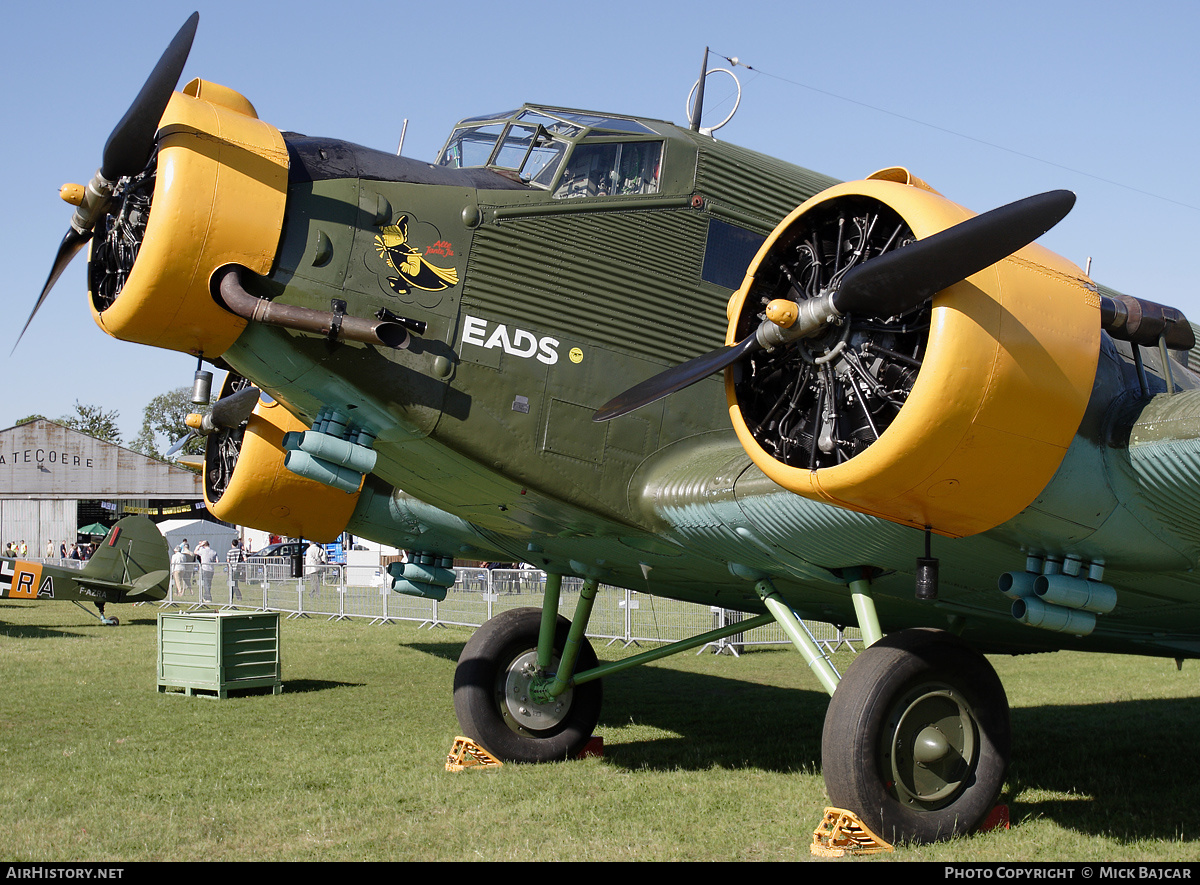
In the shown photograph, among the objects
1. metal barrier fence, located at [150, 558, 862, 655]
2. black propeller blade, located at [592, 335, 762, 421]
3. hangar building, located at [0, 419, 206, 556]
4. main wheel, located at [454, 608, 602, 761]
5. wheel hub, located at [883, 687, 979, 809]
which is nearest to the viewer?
black propeller blade, located at [592, 335, 762, 421]

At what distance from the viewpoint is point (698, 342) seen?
21.9 feet

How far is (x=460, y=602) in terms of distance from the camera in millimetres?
22469

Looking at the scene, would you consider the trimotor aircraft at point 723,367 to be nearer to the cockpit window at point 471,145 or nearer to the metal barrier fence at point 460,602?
the cockpit window at point 471,145

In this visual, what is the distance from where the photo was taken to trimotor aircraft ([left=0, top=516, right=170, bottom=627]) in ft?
72.3

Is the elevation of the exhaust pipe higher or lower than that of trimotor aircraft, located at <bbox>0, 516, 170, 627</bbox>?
higher

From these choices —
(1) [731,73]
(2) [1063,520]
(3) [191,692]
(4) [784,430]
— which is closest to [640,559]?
(4) [784,430]

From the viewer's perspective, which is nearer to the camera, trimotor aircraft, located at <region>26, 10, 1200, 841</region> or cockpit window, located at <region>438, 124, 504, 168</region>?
trimotor aircraft, located at <region>26, 10, 1200, 841</region>

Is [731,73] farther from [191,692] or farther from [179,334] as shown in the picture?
[191,692]

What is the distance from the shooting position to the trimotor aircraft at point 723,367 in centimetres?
439

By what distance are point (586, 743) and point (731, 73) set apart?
6.54 metres

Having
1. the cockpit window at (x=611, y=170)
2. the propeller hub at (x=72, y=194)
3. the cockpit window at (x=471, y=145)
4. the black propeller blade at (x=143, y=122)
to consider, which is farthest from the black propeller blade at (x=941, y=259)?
the propeller hub at (x=72, y=194)

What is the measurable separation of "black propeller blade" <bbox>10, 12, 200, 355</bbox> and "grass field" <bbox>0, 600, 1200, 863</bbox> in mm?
3786

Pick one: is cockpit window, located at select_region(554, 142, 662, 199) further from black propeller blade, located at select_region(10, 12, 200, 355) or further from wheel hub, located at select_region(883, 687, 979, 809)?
wheel hub, located at select_region(883, 687, 979, 809)

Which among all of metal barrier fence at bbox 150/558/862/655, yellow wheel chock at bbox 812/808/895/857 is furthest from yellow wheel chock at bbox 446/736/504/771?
metal barrier fence at bbox 150/558/862/655
